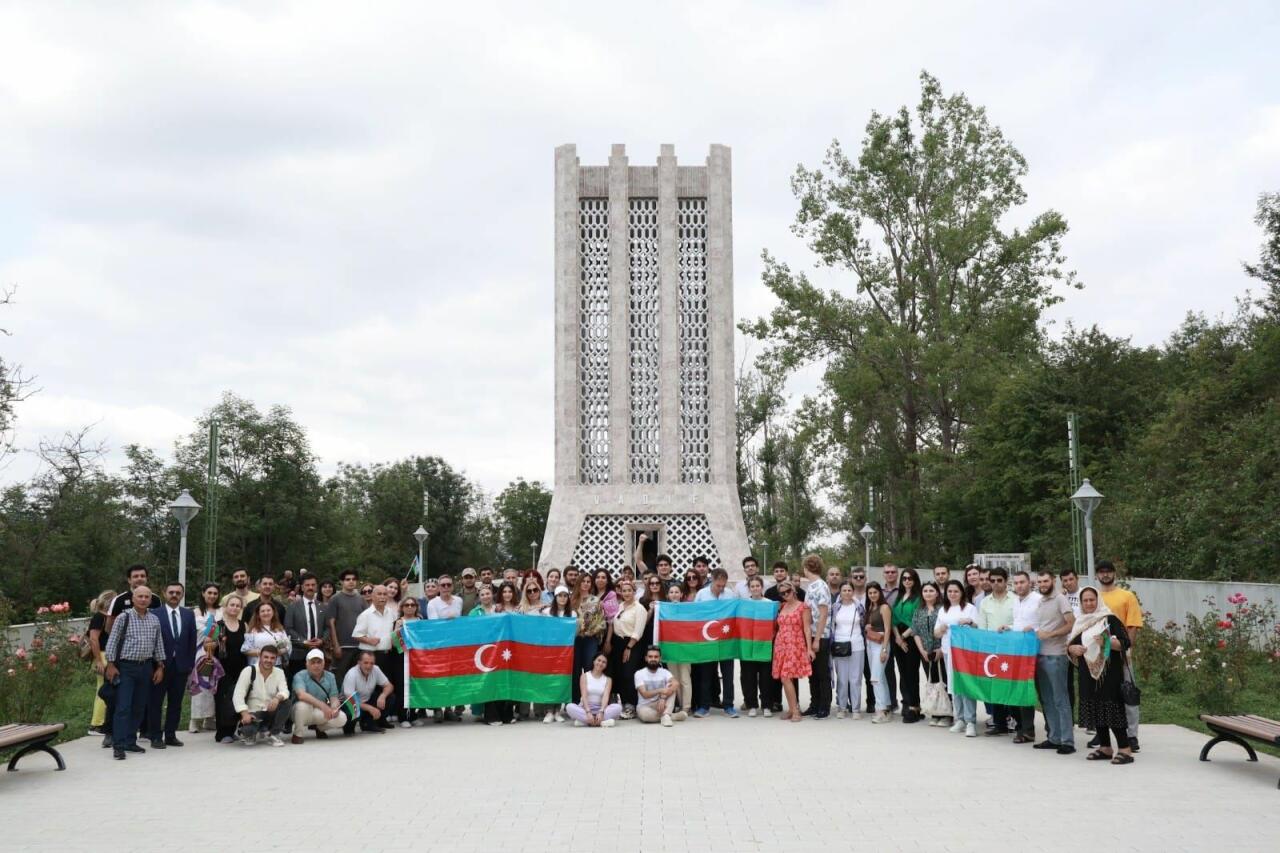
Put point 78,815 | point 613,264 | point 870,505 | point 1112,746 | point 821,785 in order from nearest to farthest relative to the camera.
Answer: point 78,815
point 821,785
point 1112,746
point 613,264
point 870,505

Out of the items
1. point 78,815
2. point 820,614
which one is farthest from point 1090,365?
point 78,815

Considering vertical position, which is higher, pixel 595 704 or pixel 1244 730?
pixel 1244 730

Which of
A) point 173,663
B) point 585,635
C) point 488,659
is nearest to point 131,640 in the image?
point 173,663

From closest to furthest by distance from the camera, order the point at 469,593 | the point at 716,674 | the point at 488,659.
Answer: the point at 488,659
the point at 716,674
the point at 469,593

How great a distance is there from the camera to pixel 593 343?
34469 millimetres

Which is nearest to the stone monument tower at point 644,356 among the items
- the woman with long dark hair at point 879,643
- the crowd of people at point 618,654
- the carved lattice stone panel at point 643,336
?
the carved lattice stone panel at point 643,336

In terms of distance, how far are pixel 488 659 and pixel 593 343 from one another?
2306cm

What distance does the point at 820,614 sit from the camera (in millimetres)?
11914

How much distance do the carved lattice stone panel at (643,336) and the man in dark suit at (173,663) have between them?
23.3 metres

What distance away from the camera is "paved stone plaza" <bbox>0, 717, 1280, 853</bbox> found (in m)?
6.69

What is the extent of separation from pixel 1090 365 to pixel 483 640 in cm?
2412

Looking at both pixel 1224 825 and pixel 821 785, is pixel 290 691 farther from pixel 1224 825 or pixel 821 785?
pixel 1224 825

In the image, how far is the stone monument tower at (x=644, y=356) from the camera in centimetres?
3319

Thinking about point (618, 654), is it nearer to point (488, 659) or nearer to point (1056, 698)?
point (488, 659)
